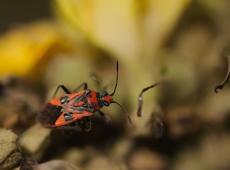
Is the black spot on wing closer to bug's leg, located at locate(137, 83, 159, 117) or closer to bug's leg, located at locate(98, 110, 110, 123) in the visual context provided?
bug's leg, located at locate(98, 110, 110, 123)

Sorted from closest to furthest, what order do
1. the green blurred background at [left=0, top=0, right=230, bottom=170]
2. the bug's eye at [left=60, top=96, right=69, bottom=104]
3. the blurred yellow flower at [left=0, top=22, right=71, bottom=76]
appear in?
1. the green blurred background at [left=0, top=0, right=230, bottom=170]
2. the bug's eye at [left=60, top=96, right=69, bottom=104]
3. the blurred yellow flower at [left=0, top=22, right=71, bottom=76]

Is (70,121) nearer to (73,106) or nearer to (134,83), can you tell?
(73,106)

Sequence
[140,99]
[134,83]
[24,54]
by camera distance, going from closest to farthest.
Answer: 1. [140,99]
2. [134,83]
3. [24,54]

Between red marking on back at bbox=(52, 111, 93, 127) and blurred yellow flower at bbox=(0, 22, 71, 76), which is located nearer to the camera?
red marking on back at bbox=(52, 111, 93, 127)

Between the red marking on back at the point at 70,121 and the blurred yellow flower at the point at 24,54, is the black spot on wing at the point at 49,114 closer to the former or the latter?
the red marking on back at the point at 70,121

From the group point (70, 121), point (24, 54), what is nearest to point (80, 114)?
point (70, 121)

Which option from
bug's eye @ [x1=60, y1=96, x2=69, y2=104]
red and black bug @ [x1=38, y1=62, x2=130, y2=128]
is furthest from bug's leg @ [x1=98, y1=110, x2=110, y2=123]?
bug's eye @ [x1=60, y1=96, x2=69, y2=104]

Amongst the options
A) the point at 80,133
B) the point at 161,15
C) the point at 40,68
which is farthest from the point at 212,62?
the point at 40,68

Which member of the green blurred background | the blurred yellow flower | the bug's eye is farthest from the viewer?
the blurred yellow flower

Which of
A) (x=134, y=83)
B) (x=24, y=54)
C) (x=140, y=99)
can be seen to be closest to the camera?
(x=140, y=99)
